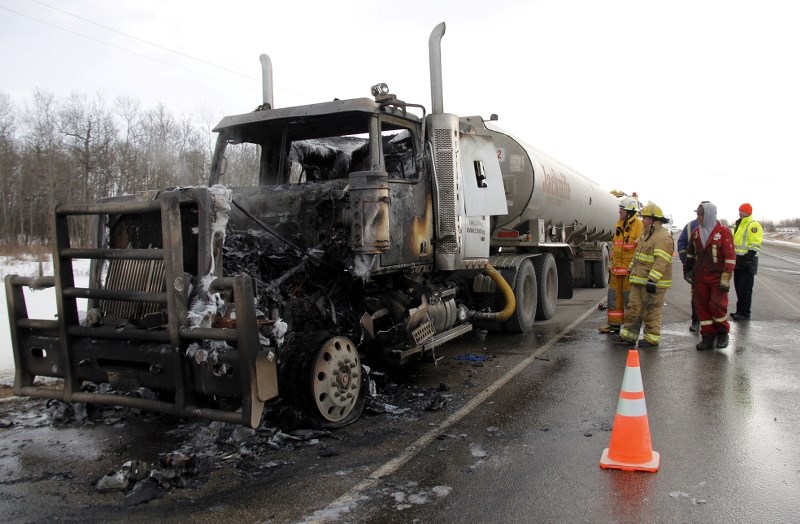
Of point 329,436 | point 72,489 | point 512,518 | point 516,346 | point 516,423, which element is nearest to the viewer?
point 512,518

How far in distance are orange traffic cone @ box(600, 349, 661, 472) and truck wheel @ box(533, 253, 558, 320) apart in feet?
19.5

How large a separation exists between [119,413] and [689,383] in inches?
212

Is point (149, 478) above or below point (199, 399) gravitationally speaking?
below

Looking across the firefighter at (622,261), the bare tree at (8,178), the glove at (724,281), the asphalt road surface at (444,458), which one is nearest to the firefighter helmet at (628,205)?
the firefighter at (622,261)

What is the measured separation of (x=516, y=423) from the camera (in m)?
4.67

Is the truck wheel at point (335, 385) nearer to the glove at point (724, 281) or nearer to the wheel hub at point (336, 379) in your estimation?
the wheel hub at point (336, 379)

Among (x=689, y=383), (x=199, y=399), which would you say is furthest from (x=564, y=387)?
(x=199, y=399)

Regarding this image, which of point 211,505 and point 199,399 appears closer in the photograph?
point 211,505

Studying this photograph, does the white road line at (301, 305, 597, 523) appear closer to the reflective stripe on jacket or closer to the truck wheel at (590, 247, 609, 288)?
the reflective stripe on jacket

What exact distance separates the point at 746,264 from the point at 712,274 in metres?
2.92

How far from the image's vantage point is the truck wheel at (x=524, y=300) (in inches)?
339

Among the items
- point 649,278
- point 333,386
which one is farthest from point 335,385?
point 649,278

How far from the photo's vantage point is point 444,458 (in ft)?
12.9

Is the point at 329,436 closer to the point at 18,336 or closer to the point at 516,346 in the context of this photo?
the point at 18,336
